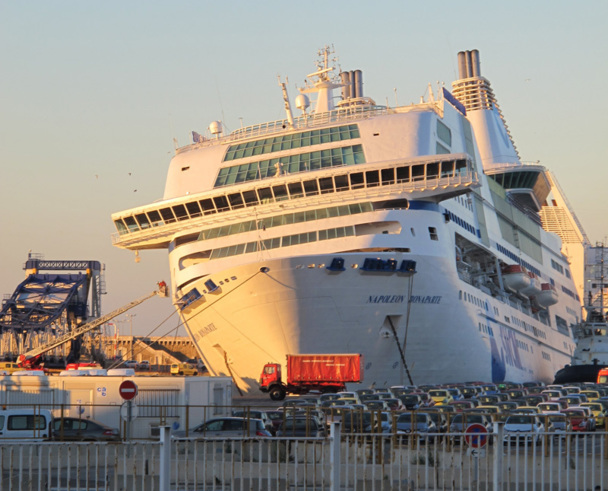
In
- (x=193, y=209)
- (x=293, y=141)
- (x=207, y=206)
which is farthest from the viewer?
A: (x=293, y=141)

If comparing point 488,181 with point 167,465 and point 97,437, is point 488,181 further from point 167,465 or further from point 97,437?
point 167,465

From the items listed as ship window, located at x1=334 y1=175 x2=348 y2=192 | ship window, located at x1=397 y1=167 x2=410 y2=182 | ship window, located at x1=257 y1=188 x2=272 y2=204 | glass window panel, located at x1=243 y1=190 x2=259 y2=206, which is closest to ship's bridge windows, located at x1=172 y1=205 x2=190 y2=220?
glass window panel, located at x1=243 y1=190 x2=259 y2=206

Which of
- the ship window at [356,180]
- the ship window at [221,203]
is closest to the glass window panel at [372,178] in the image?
the ship window at [356,180]

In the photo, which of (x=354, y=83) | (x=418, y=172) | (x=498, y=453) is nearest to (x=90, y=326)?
(x=354, y=83)

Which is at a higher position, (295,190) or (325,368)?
(295,190)

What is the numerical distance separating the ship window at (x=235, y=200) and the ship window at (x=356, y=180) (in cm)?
531

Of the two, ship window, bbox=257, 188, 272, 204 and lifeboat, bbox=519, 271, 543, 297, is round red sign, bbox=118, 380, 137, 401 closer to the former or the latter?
ship window, bbox=257, 188, 272, 204

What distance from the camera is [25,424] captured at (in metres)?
25.0

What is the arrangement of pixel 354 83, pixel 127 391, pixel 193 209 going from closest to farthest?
pixel 127 391 → pixel 193 209 → pixel 354 83

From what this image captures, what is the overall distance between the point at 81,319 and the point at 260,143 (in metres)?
78.2

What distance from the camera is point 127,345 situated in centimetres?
15175

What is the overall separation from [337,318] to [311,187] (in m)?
7.04

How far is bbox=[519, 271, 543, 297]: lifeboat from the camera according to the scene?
70.6 metres

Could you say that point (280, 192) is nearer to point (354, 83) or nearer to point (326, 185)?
point (326, 185)
